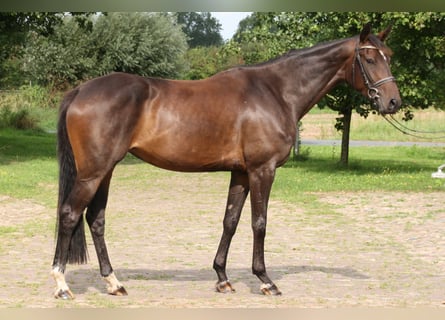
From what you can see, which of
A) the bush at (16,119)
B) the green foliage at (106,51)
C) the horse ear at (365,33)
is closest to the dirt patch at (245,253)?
the horse ear at (365,33)

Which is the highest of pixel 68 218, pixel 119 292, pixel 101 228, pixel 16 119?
pixel 68 218

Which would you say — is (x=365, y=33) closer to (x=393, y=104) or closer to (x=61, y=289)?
(x=393, y=104)

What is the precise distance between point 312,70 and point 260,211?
4.39 ft

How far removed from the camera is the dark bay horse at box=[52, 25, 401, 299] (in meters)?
6.63

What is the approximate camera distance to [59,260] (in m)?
6.71

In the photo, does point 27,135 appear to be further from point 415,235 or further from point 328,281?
point 328,281

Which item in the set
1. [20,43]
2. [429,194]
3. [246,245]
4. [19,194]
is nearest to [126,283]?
[246,245]

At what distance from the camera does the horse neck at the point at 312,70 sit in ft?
23.6

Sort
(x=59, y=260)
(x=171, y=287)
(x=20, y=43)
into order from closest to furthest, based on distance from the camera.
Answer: (x=59, y=260)
(x=171, y=287)
(x=20, y=43)

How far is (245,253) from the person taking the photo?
361 inches

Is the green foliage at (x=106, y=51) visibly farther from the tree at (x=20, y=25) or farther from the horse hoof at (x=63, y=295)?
the horse hoof at (x=63, y=295)

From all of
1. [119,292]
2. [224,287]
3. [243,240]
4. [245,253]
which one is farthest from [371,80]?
[243,240]

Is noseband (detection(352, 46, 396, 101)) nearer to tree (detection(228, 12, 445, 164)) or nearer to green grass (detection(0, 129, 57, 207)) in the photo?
green grass (detection(0, 129, 57, 207))

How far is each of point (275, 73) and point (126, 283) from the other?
231 cm
